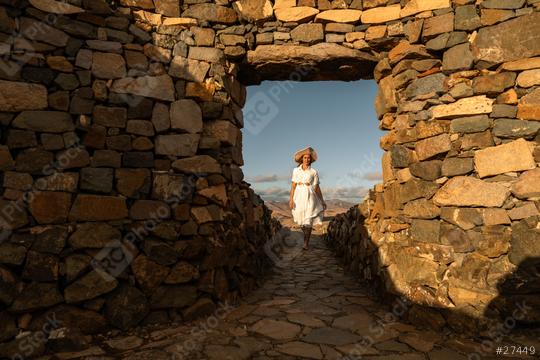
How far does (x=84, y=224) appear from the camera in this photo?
2977mm

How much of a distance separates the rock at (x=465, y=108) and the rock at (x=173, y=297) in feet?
9.69

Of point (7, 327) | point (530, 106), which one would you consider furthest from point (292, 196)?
point (7, 327)

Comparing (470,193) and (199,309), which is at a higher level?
(470,193)

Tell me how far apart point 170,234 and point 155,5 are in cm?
248

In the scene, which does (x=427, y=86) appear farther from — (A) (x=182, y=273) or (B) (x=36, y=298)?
(B) (x=36, y=298)

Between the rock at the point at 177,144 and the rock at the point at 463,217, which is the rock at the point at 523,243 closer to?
the rock at the point at 463,217

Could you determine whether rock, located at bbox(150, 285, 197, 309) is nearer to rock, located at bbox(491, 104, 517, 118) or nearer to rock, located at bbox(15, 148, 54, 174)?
rock, located at bbox(15, 148, 54, 174)

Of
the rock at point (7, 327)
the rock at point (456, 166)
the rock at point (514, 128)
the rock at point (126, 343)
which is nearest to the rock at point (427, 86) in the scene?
the rock at point (514, 128)

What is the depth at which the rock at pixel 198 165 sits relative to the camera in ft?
11.3

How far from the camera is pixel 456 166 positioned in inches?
124

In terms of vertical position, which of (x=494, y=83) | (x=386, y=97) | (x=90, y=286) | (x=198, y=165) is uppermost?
(x=386, y=97)

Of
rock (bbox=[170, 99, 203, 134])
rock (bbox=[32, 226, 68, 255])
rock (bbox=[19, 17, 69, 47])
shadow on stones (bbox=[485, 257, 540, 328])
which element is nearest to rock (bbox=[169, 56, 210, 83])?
rock (bbox=[170, 99, 203, 134])

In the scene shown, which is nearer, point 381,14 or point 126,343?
point 126,343

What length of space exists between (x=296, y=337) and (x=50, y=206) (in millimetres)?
2369
